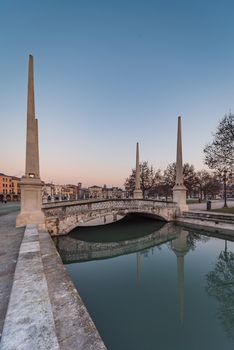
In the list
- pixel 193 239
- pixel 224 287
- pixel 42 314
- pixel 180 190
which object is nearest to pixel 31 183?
pixel 42 314

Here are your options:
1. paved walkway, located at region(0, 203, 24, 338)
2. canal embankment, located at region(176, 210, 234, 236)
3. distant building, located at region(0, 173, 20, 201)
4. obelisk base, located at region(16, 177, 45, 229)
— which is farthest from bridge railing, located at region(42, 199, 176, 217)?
distant building, located at region(0, 173, 20, 201)

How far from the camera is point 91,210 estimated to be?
515 inches

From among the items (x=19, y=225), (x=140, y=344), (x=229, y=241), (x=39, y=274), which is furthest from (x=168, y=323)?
(x=229, y=241)

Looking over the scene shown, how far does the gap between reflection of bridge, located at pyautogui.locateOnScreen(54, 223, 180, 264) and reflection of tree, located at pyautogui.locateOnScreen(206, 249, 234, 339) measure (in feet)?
12.6

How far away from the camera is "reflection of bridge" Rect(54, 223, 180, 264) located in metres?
8.85

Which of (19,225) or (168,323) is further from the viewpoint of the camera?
(19,225)

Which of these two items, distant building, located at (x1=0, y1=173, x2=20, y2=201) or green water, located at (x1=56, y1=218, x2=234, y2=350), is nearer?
green water, located at (x1=56, y1=218, x2=234, y2=350)

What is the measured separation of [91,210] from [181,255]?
658 centimetres

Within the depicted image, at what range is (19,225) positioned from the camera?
8.66 metres

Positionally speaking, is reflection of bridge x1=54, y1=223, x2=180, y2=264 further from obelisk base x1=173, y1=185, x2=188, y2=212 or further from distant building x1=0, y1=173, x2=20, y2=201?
distant building x1=0, y1=173, x2=20, y2=201

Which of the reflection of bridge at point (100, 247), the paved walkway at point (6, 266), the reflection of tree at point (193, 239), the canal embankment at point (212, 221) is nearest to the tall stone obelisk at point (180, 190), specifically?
the canal embankment at point (212, 221)

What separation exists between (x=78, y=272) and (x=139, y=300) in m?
3.05

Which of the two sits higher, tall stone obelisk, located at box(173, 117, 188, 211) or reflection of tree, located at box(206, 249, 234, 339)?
tall stone obelisk, located at box(173, 117, 188, 211)

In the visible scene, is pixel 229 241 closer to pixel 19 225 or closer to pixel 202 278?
pixel 202 278
